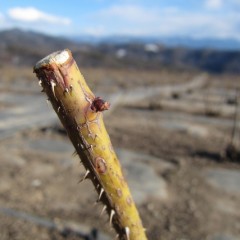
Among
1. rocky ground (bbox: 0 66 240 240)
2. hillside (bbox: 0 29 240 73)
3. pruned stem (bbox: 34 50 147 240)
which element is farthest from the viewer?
hillside (bbox: 0 29 240 73)

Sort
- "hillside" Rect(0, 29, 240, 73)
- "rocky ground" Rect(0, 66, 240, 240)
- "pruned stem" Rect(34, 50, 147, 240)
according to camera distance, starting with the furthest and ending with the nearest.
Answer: "hillside" Rect(0, 29, 240, 73), "rocky ground" Rect(0, 66, 240, 240), "pruned stem" Rect(34, 50, 147, 240)

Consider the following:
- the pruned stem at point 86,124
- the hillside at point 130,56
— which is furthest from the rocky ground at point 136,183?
the hillside at point 130,56

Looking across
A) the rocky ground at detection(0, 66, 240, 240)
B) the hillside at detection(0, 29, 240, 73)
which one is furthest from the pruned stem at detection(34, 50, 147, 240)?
the hillside at detection(0, 29, 240, 73)

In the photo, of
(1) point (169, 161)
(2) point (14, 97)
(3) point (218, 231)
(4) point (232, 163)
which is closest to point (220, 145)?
(4) point (232, 163)

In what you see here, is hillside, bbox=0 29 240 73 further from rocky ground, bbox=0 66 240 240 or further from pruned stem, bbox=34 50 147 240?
pruned stem, bbox=34 50 147 240

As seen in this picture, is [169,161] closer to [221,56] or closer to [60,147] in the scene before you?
[60,147]

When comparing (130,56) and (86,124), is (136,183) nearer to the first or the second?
(86,124)
